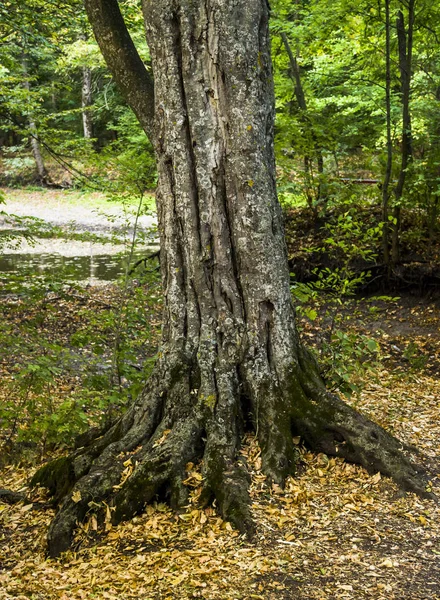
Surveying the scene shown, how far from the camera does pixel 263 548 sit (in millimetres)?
3377

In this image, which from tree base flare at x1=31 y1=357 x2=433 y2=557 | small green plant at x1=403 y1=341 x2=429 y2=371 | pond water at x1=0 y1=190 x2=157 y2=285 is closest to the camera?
tree base flare at x1=31 y1=357 x2=433 y2=557

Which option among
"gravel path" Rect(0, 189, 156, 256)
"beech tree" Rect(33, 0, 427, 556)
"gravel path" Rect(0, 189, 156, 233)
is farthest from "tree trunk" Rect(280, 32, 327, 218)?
"gravel path" Rect(0, 189, 156, 233)

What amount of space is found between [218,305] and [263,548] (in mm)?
1580

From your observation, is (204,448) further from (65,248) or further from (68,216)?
(68,216)

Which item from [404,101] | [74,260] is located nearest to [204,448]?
[404,101]

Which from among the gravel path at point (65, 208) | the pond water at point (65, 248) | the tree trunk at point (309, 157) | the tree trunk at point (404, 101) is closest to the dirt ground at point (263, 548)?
the pond water at point (65, 248)

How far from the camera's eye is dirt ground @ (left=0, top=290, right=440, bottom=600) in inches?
122

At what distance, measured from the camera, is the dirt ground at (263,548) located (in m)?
3.09

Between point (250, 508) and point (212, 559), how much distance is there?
434 millimetres

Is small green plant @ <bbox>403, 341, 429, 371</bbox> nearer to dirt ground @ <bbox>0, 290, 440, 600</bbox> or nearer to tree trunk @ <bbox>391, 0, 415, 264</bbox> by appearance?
tree trunk @ <bbox>391, 0, 415, 264</bbox>

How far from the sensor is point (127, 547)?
3562 mm

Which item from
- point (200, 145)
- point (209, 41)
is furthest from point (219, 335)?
point (209, 41)

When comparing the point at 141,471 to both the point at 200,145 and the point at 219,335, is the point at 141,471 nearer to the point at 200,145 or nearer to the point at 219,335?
the point at 219,335

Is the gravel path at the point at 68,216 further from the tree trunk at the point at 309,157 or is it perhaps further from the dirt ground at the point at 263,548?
the dirt ground at the point at 263,548
